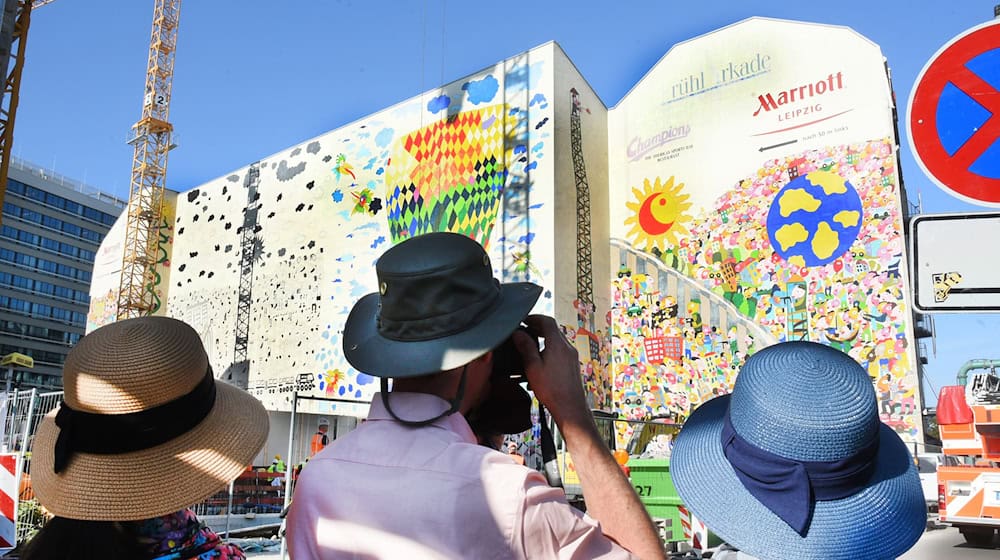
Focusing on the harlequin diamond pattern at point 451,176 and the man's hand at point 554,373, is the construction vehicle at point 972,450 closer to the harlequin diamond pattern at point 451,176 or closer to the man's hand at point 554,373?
the man's hand at point 554,373

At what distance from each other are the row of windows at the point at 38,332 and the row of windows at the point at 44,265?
5.65m

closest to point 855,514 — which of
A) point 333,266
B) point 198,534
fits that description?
point 198,534

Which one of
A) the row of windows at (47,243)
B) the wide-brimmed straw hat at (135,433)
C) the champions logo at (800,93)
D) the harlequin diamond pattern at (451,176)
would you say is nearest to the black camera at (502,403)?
the wide-brimmed straw hat at (135,433)

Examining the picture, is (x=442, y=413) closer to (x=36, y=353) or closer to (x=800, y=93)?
(x=800, y=93)

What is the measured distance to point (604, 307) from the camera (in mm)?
21000

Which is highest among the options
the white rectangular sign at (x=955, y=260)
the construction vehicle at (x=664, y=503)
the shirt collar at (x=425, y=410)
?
the white rectangular sign at (x=955, y=260)

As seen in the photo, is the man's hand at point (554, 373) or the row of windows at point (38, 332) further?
the row of windows at point (38, 332)

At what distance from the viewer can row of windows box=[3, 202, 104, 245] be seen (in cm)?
7281

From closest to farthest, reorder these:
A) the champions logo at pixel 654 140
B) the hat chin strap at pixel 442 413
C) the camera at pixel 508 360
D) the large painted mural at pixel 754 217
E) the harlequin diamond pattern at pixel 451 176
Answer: the hat chin strap at pixel 442 413
the camera at pixel 508 360
the large painted mural at pixel 754 217
the champions logo at pixel 654 140
the harlequin diamond pattern at pixel 451 176

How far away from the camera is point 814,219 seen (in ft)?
58.9

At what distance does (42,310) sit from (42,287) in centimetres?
228

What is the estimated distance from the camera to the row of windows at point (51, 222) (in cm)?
7281

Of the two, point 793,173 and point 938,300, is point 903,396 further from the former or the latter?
point 938,300

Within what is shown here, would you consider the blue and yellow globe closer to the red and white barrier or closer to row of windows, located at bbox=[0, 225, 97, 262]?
the red and white barrier
